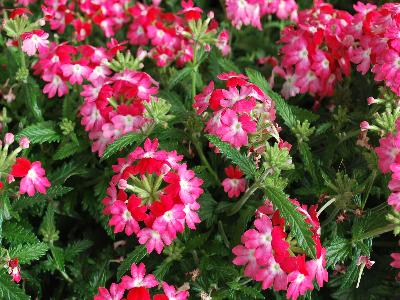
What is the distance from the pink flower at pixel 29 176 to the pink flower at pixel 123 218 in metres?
0.37

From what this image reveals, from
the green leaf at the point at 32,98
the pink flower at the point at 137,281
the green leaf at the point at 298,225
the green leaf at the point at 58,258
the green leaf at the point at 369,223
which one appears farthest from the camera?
the green leaf at the point at 32,98

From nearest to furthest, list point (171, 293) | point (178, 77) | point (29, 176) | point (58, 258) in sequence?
point (171, 293) → point (29, 176) → point (58, 258) → point (178, 77)

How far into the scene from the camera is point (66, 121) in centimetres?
236

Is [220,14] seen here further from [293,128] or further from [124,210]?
[124,210]

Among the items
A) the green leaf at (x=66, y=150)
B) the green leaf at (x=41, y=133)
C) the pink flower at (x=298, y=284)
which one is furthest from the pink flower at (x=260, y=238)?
the green leaf at (x=41, y=133)

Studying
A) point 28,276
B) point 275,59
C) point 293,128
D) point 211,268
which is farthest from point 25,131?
point 275,59

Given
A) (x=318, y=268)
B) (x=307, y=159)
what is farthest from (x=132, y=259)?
(x=307, y=159)

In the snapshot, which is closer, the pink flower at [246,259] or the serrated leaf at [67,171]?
the pink flower at [246,259]

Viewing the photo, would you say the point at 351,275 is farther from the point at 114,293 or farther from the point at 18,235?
the point at 18,235

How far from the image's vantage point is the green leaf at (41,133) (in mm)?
2293

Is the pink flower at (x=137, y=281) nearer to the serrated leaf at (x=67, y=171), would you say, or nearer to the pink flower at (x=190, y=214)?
the pink flower at (x=190, y=214)

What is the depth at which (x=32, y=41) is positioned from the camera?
7.70 ft

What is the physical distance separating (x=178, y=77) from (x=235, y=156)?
0.79 meters

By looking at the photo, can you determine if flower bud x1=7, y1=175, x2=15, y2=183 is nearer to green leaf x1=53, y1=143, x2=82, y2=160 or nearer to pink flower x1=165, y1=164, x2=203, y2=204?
green leaf x1=53, y1=143, x2=82, y2=160
